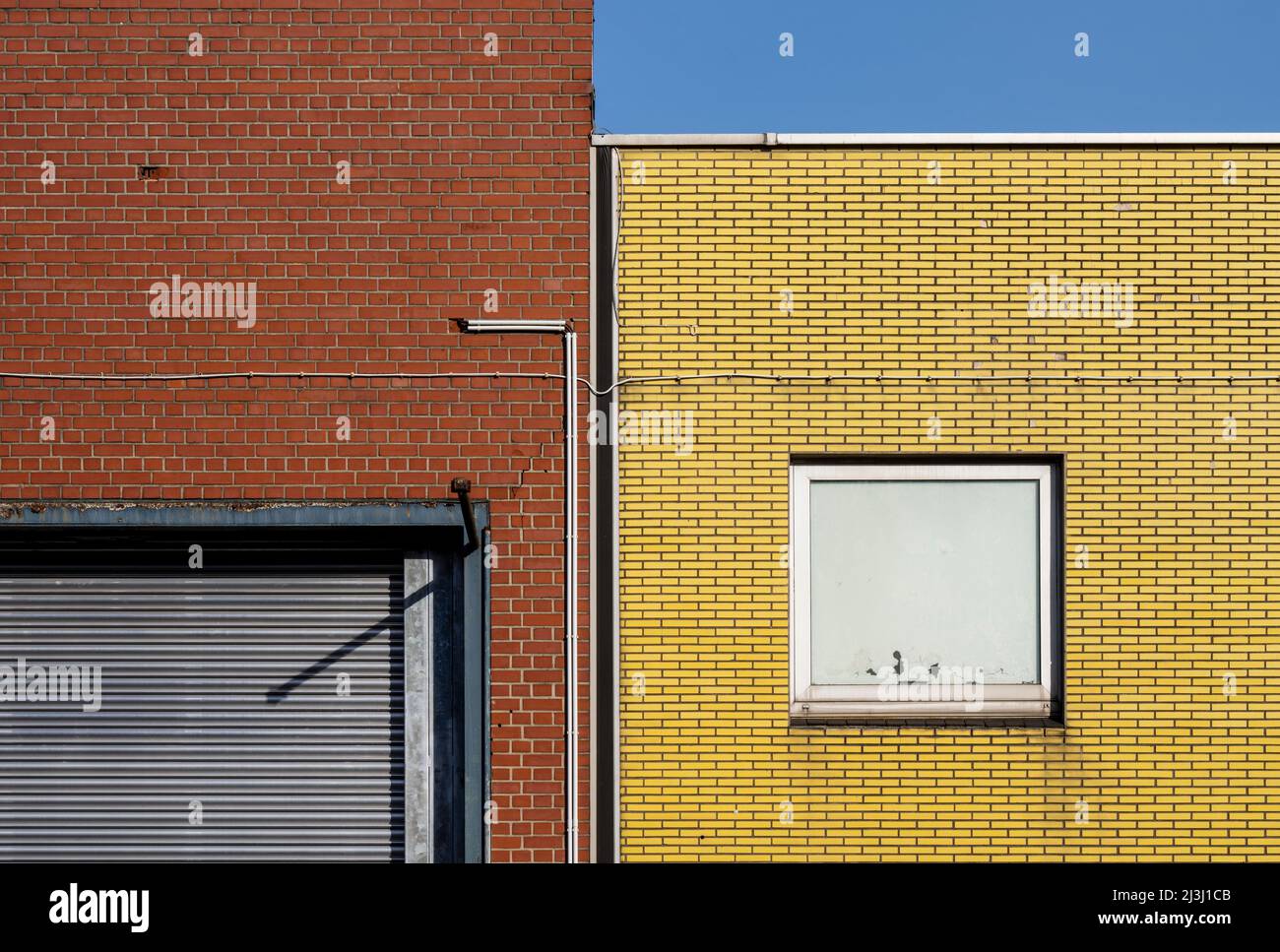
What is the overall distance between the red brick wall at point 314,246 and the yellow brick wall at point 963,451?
0.65 meters

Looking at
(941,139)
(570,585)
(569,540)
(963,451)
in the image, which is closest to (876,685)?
(963,451)

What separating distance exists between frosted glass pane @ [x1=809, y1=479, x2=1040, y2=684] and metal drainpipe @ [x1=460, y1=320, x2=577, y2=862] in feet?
5.01

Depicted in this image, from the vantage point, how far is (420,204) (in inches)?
261

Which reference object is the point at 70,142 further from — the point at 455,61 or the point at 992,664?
the point at 992,664

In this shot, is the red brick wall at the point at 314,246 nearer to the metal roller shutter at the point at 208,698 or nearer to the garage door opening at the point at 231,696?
the garage door opening at the point at 231,696

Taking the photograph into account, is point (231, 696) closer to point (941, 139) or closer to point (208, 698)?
point (208, 698)

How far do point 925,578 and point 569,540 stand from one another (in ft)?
7.49

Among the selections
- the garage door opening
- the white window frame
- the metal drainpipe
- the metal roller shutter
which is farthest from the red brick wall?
the white window frame

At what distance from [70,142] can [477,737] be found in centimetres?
454

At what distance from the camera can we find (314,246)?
6621mm

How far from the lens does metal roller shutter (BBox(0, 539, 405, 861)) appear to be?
21.7 feet

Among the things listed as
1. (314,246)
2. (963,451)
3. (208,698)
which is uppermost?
(314,246)

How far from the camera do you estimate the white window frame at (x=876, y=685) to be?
261 inches
